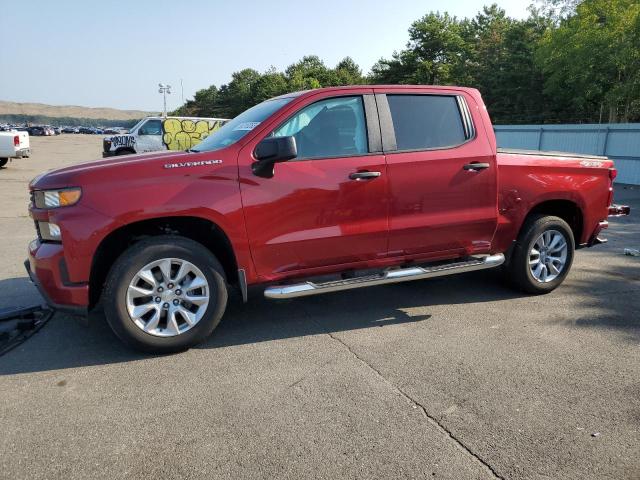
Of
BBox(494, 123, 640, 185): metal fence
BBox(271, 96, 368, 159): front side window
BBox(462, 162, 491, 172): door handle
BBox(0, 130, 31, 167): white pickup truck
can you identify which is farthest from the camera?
BBox(0, 130, 31, 167): white pickup truck

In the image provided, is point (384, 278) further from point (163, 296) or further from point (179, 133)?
point (179, 133)

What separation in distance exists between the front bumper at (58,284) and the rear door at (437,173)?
251 cm

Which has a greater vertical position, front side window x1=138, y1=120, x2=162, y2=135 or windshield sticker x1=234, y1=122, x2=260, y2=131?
front side window x1=138, y1=120, x2=162, y2=135

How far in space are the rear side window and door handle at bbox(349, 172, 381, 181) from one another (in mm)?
402

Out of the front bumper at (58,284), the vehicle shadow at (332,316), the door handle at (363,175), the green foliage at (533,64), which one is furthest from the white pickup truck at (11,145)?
the green foliage at (533,64)

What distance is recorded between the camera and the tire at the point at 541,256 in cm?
516

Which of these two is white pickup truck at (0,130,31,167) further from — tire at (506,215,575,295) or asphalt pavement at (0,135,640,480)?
tire at (506,215,575,295)

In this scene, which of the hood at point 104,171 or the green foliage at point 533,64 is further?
the green foliage at point 533,64

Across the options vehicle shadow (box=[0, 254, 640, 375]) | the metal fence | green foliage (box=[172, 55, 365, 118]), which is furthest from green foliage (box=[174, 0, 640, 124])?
vehicle shadow (box=[0, 254, 640, 375])

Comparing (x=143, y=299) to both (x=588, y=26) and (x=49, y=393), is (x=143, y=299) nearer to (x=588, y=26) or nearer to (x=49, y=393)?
(x=49, y=393)

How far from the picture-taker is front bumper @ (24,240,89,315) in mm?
3658

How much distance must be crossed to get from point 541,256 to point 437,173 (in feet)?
5.37

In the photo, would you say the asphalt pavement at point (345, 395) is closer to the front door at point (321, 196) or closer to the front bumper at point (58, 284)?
the front bumper at point (58, 284)

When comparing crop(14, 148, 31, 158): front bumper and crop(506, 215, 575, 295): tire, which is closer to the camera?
crop(506, 215, 575, 295): tire
